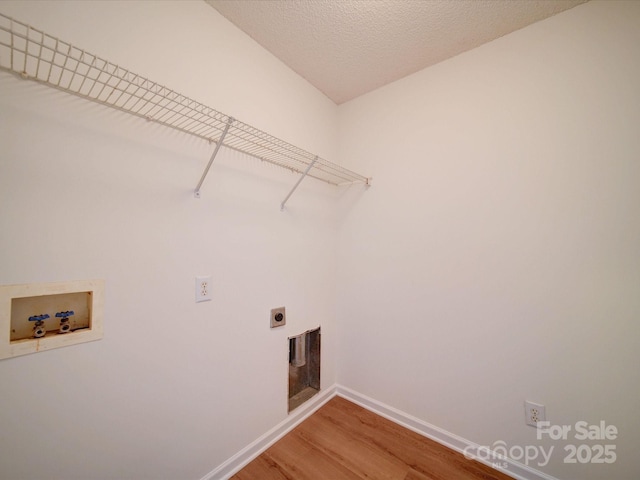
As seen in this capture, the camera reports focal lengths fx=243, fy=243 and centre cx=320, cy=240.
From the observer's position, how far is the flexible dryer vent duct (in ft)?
5.68

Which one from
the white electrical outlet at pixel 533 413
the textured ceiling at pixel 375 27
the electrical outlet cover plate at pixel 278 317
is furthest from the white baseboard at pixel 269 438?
the textured ceiling at pixel 375 27

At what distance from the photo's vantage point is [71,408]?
87cm

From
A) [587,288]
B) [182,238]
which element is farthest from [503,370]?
[182,238]

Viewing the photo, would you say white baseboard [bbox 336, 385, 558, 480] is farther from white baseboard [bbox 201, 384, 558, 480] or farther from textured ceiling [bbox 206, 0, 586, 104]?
textured ceiling [bbox 206, 0, 586, 104]

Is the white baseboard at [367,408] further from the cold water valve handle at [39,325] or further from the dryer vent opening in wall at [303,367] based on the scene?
the cold water valve handle at [39,325]

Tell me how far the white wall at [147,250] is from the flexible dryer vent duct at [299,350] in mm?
150

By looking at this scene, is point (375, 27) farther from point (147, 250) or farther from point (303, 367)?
Answer: point (303, 367)

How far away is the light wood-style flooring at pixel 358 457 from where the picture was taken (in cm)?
132

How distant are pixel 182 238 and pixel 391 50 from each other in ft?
5.47

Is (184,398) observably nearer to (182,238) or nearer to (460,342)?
(182,238)

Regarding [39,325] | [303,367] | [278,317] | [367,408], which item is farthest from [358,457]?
[39,325]

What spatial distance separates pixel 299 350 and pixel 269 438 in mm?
527

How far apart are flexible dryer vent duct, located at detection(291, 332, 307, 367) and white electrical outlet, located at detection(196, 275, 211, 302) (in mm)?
724

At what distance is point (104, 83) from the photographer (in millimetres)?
751
